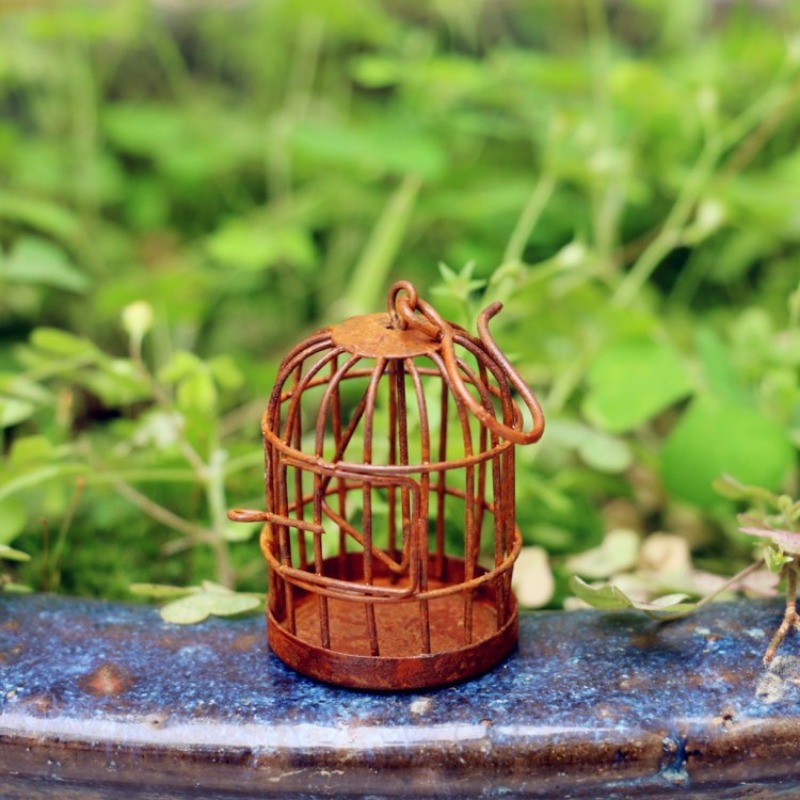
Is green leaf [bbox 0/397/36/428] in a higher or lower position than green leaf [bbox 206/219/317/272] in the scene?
lower

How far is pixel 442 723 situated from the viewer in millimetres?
933

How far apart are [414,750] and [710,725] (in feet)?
0.87

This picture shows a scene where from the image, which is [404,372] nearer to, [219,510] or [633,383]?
[219,510]

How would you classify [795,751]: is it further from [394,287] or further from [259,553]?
[259,553]

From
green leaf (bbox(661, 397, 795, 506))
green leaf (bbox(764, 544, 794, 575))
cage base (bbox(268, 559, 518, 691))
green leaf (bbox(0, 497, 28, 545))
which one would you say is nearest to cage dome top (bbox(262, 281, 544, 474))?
cage base (bbox(268, 559, 518, 691))

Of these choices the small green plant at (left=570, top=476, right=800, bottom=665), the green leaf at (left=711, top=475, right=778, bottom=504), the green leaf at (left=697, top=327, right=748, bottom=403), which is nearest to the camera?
the small green plant at (left=570, top=476, right=800, bottom=665)

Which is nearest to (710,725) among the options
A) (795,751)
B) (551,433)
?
(795,751)

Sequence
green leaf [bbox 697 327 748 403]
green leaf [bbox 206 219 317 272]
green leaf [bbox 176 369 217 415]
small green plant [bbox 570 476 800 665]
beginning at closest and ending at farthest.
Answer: small green plant [bbox 570 476 800 665] → green leaf [bbox 176 369 217 415] → green leaf [bbox 697 327 748 403] → green leaf [bbox 206 219 317 272]

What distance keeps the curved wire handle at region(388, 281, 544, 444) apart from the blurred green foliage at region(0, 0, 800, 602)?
19cm

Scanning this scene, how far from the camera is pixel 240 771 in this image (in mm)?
924

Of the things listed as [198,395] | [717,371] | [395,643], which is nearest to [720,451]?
[717,371]

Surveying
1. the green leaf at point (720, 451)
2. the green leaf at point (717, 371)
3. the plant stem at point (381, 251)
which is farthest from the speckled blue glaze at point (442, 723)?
the plant stem at point (381, 251)

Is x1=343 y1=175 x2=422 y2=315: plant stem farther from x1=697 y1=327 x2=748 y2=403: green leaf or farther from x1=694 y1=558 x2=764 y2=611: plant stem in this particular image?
x1=694 y1=558 x2=764 y2=611: plant stem

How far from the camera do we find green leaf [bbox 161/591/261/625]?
107 centimetres
